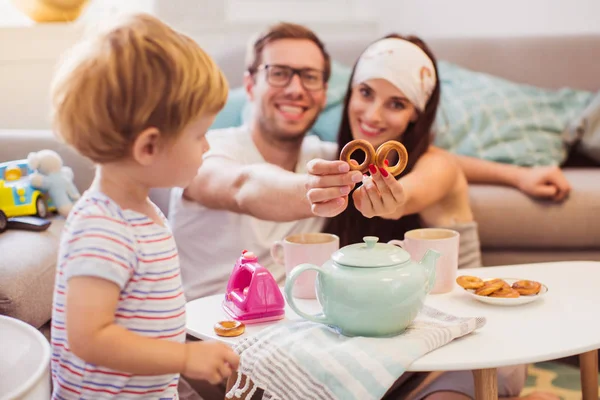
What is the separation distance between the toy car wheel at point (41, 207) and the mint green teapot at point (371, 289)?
2.63ft

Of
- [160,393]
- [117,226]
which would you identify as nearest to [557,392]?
[160,393]

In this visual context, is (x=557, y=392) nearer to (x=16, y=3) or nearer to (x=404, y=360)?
(x=404, y=360)

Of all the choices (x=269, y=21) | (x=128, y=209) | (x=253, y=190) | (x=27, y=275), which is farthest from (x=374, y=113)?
(x=269, y=21)

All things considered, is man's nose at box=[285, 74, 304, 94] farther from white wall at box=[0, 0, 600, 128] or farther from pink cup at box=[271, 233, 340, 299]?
white wall at box=[0, 0, 600, 128]

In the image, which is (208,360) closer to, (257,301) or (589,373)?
(257,301)

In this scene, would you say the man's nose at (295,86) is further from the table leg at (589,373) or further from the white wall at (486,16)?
the white wall at (486,16)

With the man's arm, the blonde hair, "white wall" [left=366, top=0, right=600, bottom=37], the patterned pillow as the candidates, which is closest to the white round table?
the man's arm

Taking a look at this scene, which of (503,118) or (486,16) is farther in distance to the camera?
(486,16)

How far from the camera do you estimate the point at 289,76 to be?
1.78 m

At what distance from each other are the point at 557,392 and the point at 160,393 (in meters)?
1.30

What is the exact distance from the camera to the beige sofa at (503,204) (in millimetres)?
1331

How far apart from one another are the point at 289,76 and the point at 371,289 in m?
0.91

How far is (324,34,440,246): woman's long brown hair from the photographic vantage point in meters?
1.71

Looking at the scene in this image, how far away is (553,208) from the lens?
206 cm
